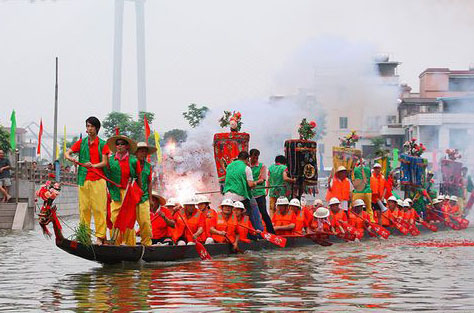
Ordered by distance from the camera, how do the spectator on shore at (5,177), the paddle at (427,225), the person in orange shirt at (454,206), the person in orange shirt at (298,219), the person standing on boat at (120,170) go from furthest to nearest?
the person in orange shirt at (454,206)
the paddle at (427,225)
the spectator on shore at (5,177)
the person in orange shirt at (298,219)
the person standing on boat at (120,170)

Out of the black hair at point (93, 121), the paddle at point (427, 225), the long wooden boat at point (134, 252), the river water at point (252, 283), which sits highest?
the black hair at point (93, 121)

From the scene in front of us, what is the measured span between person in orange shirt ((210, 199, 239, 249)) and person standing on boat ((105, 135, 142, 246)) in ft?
9.32

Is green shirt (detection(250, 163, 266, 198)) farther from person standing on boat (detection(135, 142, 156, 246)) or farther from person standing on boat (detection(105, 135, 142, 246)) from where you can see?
person standing on boat (detection(105, 135, 142, 246))

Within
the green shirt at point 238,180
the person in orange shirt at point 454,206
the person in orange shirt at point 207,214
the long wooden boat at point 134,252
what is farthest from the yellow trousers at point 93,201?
the person in orange shirt at point 454,206

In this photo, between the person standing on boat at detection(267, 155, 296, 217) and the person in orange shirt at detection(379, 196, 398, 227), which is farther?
the person in orange shirt at detection(379, 196, 398, 227)

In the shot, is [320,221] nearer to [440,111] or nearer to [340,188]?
[340,188]

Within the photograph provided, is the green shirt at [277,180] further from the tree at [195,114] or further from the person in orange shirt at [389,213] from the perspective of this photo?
the tree at [195,114]

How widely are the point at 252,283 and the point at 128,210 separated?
2.52 metres

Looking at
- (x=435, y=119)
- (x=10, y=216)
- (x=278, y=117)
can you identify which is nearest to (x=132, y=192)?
(x=10, y=216)

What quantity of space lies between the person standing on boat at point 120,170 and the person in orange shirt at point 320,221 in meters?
6.47

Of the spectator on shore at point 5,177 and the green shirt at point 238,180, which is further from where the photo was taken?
the spectator on shore at point 5,177

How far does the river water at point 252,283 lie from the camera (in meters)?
10.9

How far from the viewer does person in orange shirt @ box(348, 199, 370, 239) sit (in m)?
22.2

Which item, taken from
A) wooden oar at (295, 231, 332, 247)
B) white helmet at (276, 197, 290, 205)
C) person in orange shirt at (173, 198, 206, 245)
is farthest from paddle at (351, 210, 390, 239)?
person in orange shirt at (173, 198, 206, 245)
